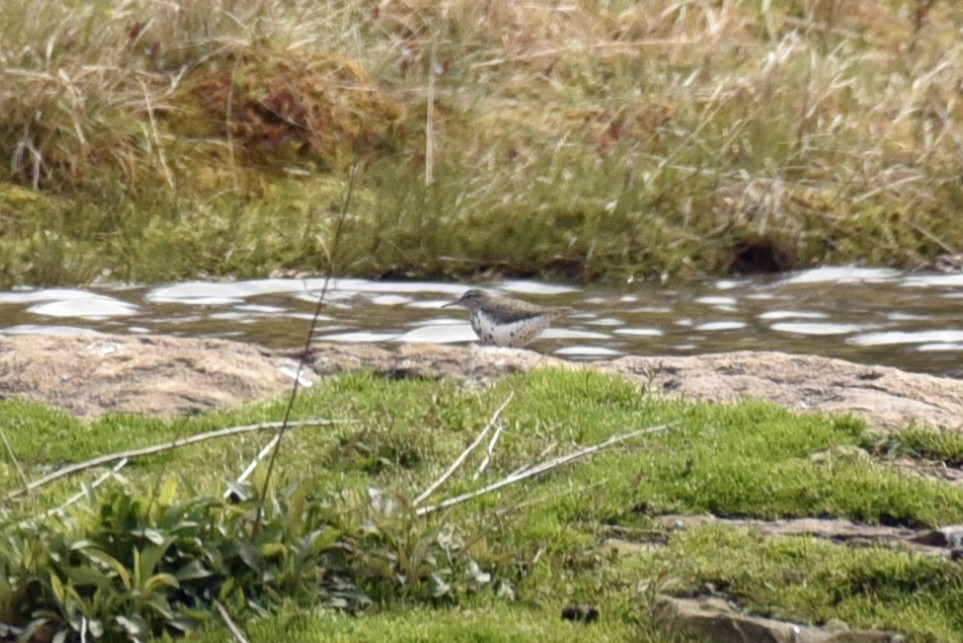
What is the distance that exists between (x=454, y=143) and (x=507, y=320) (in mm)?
5520

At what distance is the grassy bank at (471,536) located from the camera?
555cm

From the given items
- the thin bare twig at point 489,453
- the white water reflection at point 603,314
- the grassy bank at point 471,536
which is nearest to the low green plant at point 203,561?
the grassy bank at point 471,536

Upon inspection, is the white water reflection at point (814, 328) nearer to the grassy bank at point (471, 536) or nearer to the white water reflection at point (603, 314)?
the white water reflection at point (603, 314)

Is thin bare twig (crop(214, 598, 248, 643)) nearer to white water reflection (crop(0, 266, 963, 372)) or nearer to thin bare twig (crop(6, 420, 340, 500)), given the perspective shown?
thin bare twig (crop(6, 420, 340, 500))

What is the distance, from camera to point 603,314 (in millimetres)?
11883

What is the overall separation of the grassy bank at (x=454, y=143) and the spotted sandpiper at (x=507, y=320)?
10.2 feet

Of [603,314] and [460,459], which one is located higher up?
[460,459]

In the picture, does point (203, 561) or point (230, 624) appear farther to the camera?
point (203, 561)

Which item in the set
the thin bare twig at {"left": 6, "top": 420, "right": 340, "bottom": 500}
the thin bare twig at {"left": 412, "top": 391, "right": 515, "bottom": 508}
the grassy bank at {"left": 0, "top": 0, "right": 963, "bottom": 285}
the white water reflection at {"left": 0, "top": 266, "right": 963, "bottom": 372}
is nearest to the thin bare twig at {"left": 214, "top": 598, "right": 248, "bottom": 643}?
the thin bare twig at {"left": 6, "top": 420, "right": 340, "bottom": 500}

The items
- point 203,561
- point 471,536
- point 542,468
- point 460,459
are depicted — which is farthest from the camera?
point 542,468

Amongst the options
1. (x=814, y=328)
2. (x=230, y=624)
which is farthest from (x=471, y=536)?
(x=814, y=328)

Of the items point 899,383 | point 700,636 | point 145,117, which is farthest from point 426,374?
point 145,117

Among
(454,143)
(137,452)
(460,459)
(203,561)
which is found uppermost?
(454,143)

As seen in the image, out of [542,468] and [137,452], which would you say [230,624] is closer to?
[137,452]
